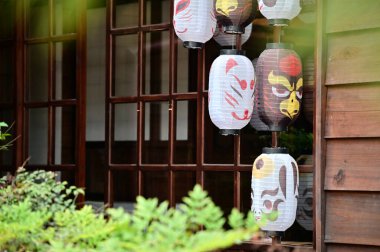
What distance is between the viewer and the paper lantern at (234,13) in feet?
13.9

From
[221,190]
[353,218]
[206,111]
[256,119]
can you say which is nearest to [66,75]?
[221,190]

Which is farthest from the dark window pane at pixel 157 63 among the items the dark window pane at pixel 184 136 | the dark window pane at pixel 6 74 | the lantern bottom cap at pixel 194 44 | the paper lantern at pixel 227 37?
the lantern bottom cap at pixel 194 44

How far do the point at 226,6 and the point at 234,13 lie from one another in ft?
0.19

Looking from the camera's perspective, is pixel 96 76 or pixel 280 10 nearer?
pixel 280 10

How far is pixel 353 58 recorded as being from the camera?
406 centimetres

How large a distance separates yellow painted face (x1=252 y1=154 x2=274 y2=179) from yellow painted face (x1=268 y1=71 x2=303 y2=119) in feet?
0.82

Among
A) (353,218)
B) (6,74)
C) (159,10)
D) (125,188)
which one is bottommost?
(125,188)

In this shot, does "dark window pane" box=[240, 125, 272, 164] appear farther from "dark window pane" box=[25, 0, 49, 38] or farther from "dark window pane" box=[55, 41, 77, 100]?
"dark window pane" box=[55, 41, 77, 100]

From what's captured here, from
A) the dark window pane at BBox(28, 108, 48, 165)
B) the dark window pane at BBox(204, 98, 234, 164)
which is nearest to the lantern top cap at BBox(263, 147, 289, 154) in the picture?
the dark window pane at BBox(204, 98, 234, 164)

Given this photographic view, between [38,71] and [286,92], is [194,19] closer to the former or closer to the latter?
[286,92]

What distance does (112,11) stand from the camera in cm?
529

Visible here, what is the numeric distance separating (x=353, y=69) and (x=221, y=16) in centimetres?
75

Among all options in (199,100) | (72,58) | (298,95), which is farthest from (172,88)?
(72,58)

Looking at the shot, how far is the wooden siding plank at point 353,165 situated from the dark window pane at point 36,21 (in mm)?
2536
